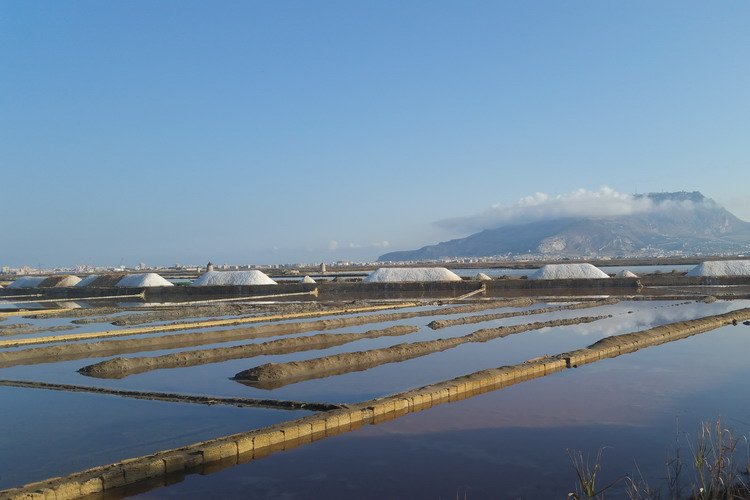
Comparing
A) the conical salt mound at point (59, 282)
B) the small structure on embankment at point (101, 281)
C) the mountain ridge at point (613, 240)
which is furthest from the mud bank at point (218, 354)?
the mountain ridge at point (613, 240)

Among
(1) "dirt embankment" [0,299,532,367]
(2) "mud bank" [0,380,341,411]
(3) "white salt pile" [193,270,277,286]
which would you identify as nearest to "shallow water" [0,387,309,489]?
(2) "mud bank" [0,380,341,411]

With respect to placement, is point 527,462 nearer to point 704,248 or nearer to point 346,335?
point 346,335

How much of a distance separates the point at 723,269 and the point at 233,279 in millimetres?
16439

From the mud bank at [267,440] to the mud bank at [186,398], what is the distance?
35 centimetres

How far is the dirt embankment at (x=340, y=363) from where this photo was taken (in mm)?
6445

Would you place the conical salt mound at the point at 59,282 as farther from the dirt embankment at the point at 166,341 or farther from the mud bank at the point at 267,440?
the mud bank at the point at 267,440

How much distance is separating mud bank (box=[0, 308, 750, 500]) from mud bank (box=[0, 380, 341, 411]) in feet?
1.14

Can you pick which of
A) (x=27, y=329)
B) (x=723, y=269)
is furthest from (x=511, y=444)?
(x=723, y=269)

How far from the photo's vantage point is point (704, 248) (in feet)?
507

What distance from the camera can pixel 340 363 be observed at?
23.8ft

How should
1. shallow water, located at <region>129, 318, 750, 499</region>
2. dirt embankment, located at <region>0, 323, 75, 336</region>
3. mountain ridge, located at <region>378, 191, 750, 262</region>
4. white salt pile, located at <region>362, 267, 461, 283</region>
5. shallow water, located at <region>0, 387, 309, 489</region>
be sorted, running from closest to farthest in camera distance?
shallow water, located at <region>129, 318, 750, 499</region> → shallow water, located at <region>0, 387, 309, 489</region> → dirt embankment, located at <region>0, 323, 75, 336</region> → white salt pile, located at <region>362, 267, 461, 283</region> → mountain ridge, located at <region>378, 191, 750, 262</region>

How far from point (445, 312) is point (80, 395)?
A: 8.93m

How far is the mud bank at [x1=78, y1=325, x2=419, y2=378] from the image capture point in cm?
711

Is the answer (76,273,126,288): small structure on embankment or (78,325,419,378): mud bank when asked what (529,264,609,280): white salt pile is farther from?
(76,273,126,288): small structure on embankment
